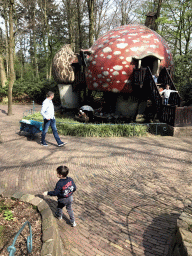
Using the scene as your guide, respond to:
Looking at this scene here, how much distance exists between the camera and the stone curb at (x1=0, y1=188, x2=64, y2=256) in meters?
2.46

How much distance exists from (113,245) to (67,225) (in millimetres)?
848

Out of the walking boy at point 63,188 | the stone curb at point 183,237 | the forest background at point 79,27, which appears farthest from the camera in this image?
the forest background at point 79,27

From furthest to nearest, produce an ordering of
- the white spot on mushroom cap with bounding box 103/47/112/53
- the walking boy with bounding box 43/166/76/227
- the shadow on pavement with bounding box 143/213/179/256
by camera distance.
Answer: the white spot on mushroom cap with bounding box 103/47/112/53 < the walking boy with bounding box 43/166/76/227 < the shadow on pavement with bounding box 143/213/179/256

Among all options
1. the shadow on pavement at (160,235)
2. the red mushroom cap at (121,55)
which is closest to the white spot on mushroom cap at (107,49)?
the red mushroom cap at (121,55)

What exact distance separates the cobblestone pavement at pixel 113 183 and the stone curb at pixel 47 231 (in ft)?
1.01

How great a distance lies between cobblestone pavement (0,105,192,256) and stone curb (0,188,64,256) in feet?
1.01

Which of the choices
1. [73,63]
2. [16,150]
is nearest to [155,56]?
[73,63]

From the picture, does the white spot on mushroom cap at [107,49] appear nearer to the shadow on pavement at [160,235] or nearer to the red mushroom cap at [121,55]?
the red mushroom cap at [121,55]

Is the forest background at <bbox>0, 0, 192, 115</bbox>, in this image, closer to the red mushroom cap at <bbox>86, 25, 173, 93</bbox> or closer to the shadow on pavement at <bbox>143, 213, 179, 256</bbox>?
the red mushroom cap at <bbox>86, 25, 173, 93</bbox>

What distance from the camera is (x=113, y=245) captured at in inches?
121

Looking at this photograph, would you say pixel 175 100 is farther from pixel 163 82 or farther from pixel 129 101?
pixel 129 101

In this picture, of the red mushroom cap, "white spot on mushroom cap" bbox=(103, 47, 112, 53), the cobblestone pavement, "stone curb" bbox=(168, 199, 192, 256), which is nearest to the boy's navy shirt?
the cobblestone pavement

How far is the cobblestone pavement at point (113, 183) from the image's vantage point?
3188 millimetres

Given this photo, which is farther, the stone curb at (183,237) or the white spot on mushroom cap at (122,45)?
the white spot on mushroom cap at (122,45)
